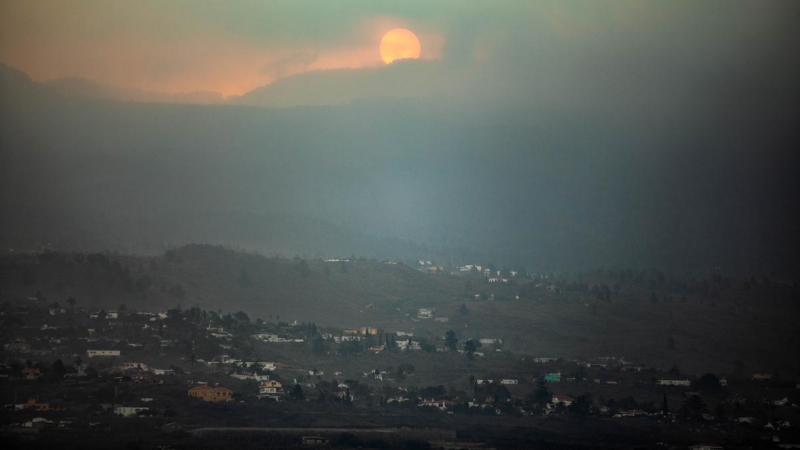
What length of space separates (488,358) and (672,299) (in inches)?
301

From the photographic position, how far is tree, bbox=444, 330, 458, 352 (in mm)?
35625

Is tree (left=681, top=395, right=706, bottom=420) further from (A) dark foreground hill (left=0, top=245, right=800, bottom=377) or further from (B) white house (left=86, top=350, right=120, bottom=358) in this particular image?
(B) white house (left=86, top=350, right=120, bottom=358)

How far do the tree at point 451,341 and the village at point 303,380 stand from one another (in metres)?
0.04

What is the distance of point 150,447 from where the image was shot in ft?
85.4

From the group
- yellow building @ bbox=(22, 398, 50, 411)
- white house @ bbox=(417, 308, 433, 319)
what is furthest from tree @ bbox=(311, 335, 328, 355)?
yellow building @ bbox=(22, 398, 50, 411)

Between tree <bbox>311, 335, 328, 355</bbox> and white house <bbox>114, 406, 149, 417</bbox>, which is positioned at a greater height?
tree <bbox>311, 335, 328, 355</bbox>

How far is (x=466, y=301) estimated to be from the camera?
40.8 meters

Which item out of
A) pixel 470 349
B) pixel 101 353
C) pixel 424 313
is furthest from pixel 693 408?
pixel 101 353

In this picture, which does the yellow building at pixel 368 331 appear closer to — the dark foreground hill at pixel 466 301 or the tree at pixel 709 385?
the dark foreground hill at pixel 466 301

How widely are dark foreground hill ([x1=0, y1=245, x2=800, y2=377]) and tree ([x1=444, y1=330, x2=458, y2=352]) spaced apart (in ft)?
2.57

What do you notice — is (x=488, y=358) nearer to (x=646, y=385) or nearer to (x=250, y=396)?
(x=646, y=385)

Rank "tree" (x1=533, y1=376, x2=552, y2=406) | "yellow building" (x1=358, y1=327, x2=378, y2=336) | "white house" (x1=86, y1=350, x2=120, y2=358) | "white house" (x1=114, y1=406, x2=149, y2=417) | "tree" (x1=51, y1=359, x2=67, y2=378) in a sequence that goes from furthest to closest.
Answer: "yellow building" (x1=358, y1=327, x2=378, y2=336), "white house" (x1=86, y1=350, x2=120, y2=358), "tree" (x1=533, y1=376, x2=552, y2=406), "tree" (x1=51, y1=359, x2=67, y2=378), "white house" (x1=114, y1=406, x2=149, y2=417)

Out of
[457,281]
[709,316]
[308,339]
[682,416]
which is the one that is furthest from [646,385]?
[457,281]

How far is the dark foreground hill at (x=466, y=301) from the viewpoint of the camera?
117ft
